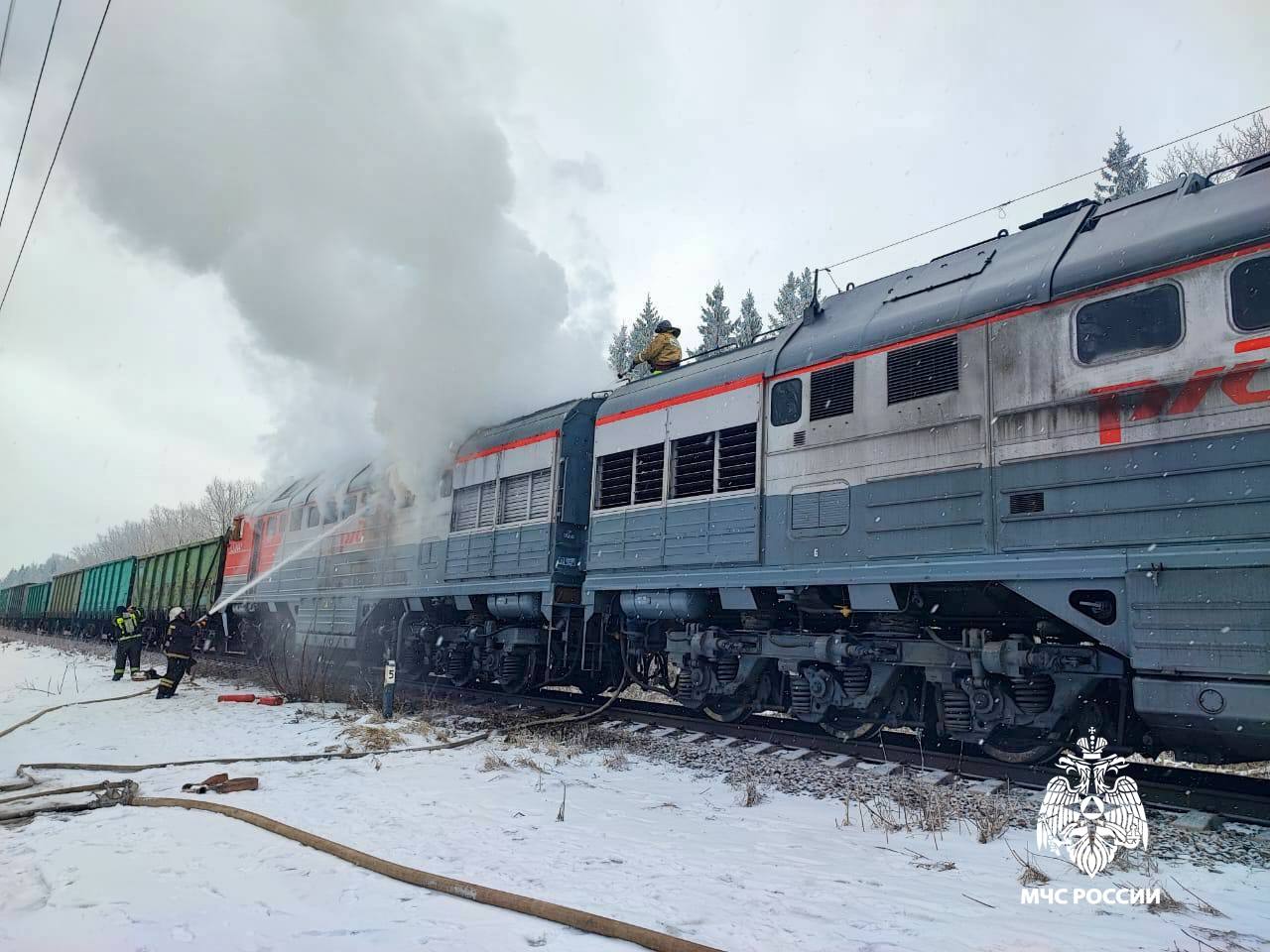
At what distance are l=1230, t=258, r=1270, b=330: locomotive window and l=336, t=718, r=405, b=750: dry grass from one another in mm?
7945

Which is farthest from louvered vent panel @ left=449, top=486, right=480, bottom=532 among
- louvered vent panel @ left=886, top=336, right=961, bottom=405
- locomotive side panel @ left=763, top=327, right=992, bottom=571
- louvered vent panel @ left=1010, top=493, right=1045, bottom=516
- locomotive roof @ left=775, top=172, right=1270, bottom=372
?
louvered vent panel @ left=1010, top=493, right=1045, bottom=516

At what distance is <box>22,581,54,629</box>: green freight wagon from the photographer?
42.8m

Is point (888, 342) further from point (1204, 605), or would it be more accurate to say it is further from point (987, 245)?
point (1204, 605)

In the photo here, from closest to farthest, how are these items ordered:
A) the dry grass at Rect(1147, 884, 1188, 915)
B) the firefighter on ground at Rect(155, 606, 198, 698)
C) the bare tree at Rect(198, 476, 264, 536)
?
the dry grass at Rect(1147, 884, 1188, 915) → the firefighter on ground at Rect(155, 606, 198, 698) → the bare tree at Rect(198, 476, 264, 536)

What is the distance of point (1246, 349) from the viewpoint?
5219 millimetres

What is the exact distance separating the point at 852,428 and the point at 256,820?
5660 millimetres

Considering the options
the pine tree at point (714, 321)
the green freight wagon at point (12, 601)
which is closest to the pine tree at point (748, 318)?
the pine tree at point (714, 321)

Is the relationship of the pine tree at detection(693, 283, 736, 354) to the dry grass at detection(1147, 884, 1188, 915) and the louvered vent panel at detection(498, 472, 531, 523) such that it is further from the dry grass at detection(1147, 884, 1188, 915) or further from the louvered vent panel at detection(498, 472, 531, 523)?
the dry grass at detection(1147, 884, 1188, 915)

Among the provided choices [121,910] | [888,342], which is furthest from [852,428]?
[121,910]

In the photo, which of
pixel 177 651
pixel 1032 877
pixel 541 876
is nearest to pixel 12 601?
pixel 177 651

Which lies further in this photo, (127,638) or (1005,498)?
(127,638)

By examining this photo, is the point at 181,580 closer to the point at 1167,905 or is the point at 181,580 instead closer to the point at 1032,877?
the point at 1032,877

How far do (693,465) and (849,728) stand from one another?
3.22m

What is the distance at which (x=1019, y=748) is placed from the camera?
6.88 m
